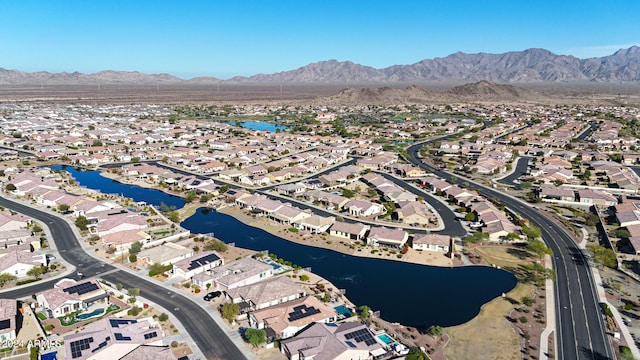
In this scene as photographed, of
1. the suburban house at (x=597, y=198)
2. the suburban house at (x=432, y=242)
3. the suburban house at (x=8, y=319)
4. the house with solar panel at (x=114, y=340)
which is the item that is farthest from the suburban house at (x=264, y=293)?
the suburban house at (x=597, y=198)

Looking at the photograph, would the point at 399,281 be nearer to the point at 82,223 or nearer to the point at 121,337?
the point at 121,337

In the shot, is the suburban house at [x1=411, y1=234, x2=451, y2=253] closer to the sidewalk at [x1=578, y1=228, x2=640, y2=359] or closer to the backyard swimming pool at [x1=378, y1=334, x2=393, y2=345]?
the sidewalk at [x1=578, y1=228, x2=640, y2=359]

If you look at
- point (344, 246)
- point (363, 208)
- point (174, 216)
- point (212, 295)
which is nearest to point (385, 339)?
point (212, 295)

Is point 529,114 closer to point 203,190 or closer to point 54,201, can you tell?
point 203,190

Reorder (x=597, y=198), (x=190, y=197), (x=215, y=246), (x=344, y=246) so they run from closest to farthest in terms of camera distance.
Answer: (x=215, y=246) < (x=344, y=246) < (x=190, y=197) < (x=597, y=198)

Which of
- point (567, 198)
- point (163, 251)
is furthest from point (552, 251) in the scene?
point (163, 251)

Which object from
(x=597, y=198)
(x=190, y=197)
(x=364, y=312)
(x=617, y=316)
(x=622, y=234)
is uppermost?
(x=597, y=198)
